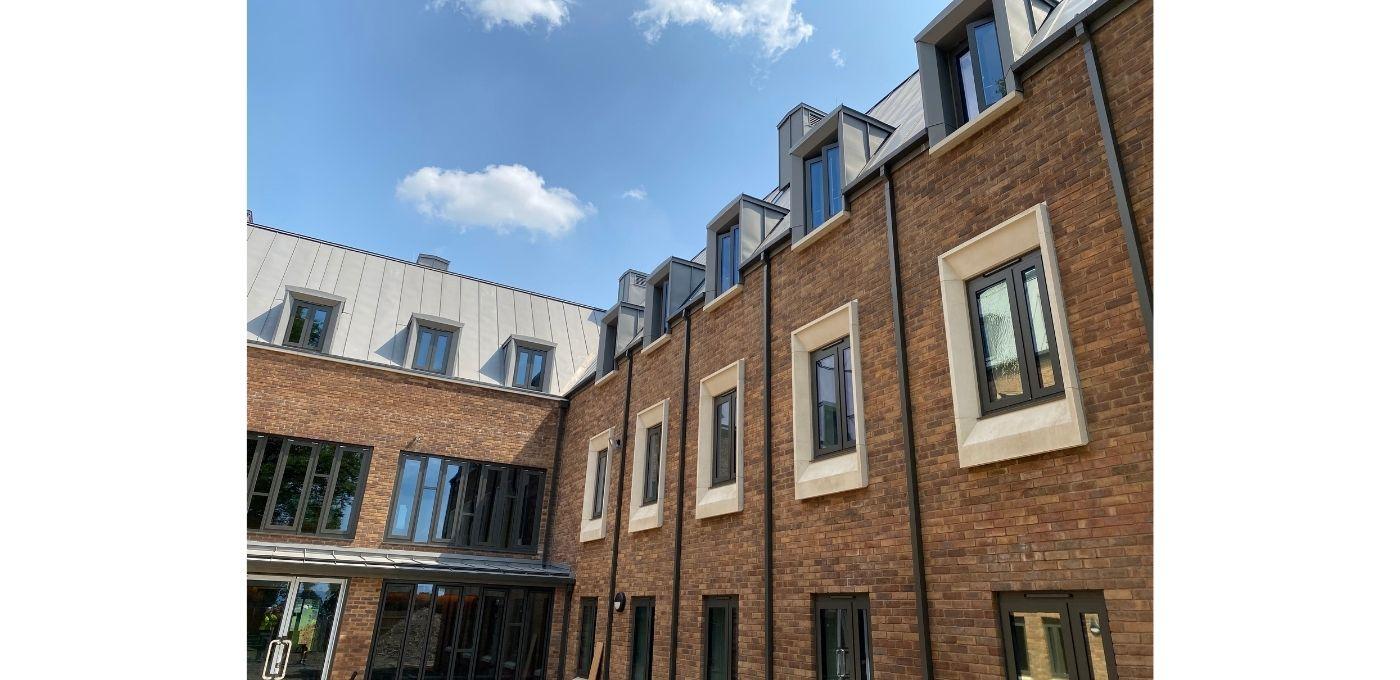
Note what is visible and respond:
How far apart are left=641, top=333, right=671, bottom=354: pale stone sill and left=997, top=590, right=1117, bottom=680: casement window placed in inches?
324

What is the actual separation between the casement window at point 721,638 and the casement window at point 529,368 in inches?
395

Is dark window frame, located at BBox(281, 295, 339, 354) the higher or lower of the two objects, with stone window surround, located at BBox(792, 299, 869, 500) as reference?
higher

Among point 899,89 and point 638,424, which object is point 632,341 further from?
point 899,89

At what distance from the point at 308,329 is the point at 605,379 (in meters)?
7.20

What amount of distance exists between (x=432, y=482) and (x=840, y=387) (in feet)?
36.9

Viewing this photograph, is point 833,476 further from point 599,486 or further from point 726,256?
point 599,486

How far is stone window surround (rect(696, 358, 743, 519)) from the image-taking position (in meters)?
9.72

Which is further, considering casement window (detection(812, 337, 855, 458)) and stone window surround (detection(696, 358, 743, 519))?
stone window surround (detection(696, 358, 743, 519))

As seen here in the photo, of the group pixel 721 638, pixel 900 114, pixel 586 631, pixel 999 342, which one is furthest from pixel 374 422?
pixel 999 342

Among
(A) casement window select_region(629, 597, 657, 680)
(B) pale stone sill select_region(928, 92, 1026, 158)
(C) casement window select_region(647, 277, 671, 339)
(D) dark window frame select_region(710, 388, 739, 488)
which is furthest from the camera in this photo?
(C) casement window select_region(647, 277, 671, 339)

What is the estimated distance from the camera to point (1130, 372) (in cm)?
518

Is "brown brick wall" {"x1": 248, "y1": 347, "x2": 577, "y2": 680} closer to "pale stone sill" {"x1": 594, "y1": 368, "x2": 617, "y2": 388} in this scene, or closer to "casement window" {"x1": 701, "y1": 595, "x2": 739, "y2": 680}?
"pale stone sill" {"x1": 594, "y1": 368, "x2": 617, "y2": 388}

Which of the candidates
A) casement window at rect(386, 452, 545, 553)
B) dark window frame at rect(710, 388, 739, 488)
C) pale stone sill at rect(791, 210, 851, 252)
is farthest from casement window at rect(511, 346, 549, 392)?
pale stone sill at rect(791, 210, 851, 252)
